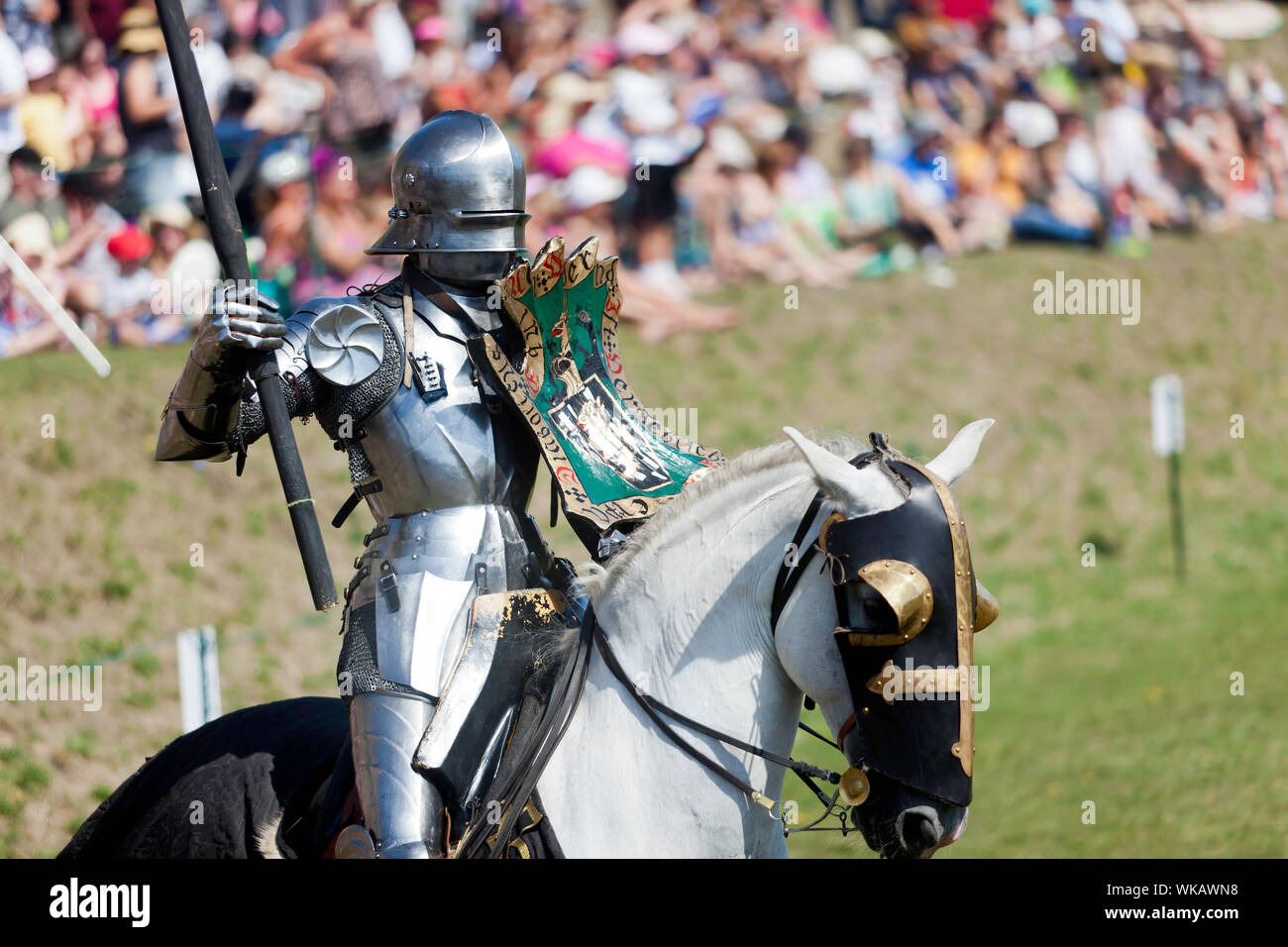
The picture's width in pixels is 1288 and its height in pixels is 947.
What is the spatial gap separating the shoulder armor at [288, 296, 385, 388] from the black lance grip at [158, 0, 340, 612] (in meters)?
0.14

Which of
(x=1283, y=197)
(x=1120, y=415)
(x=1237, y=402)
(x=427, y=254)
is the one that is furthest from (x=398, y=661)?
(x=1283, y=197)

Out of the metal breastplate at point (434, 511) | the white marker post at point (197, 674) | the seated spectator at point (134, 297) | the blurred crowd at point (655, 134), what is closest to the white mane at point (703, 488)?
the metal breastplate at point (434, 511)

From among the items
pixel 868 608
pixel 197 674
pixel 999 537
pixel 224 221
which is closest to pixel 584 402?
pixel 224 221

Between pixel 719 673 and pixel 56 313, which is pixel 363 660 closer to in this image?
pixel 719 673

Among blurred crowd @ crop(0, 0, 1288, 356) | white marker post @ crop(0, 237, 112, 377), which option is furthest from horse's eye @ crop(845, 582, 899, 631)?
blurred crowd @ crop(0, 0, 1288, 356)

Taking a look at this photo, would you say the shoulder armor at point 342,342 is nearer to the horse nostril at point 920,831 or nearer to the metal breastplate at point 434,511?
the metal breastplate at point 434,511

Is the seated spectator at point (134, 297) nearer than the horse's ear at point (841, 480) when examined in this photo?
No

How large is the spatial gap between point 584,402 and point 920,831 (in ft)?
5.31

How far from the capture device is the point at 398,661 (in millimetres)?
3998

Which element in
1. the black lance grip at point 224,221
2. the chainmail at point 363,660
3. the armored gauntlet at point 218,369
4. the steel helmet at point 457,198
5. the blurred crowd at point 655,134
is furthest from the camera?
the blurred crowd at point 655,134

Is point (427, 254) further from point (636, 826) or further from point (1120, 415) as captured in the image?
point (1120, 415)

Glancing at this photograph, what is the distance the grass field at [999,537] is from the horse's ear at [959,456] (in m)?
0.60

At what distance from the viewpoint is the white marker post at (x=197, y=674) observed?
698 cm
